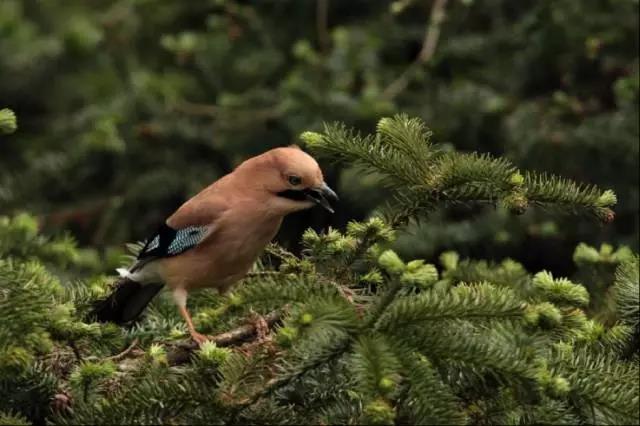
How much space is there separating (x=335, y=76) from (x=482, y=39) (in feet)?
3.16

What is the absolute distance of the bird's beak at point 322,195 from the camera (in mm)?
4461

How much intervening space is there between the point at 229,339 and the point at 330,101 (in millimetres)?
3622

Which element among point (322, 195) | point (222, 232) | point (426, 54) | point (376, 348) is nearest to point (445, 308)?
point (376, 348)

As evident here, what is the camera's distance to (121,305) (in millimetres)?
4492

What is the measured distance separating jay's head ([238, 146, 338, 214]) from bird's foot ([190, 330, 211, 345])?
31.1 inches

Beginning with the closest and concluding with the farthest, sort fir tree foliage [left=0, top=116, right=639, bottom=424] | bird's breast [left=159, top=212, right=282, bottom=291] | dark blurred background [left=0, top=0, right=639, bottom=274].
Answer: fir tree foliage [left=0, top=116, right=639, bottom=424]
bird's breast [left=159, top=212, right=282, bottom=291]
dark blurred background [left=0, top=0, right=639, bottom=274]

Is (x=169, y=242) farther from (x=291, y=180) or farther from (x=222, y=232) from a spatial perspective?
(x=291, y=180)

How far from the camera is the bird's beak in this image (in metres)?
4.46

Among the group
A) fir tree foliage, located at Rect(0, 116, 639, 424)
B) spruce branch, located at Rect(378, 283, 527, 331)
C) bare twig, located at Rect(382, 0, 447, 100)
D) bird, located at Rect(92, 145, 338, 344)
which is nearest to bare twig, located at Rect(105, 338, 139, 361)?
fir tree foliage, located at Rect(0, 116, 639, 424)

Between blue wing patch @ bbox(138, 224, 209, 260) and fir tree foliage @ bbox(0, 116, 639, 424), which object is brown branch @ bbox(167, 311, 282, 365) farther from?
blue wing patch @ bbox(138, 224, 209, 260)

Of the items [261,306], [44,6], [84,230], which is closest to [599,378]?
[261,306]

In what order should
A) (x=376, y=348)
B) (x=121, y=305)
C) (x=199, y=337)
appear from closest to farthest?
(x=376, y=348), (x=199, y=337), (x=121, y=305)

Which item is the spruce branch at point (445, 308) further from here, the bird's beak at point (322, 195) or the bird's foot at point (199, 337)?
the bird's beak at point (322, 195)

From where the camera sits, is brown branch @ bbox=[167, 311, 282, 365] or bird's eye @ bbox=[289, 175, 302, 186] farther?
bird's eye @ bbox=[289, 175, 302, 186]
